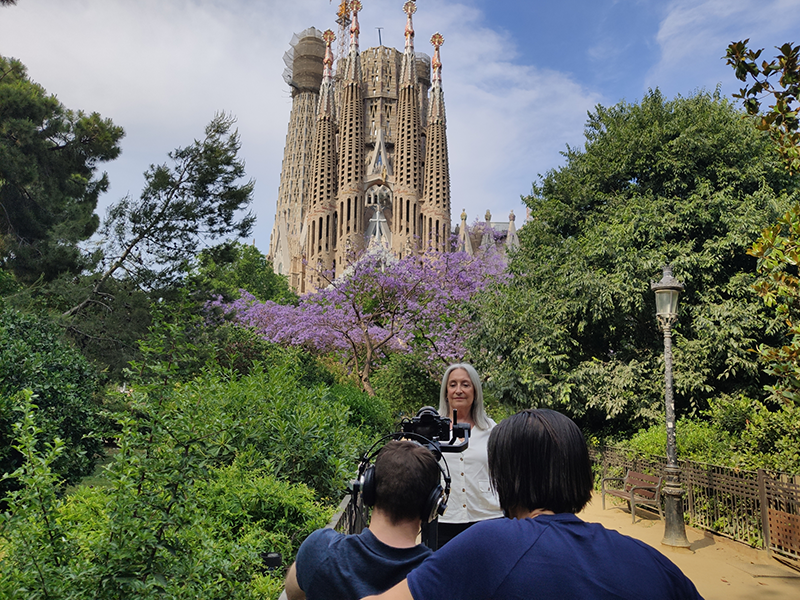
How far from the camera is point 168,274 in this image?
14039mm

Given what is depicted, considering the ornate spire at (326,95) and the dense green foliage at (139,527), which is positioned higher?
the ornate spire at (326,95)

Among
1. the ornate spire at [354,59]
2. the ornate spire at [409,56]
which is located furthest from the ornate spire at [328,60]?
the ornate spire at [409,56]

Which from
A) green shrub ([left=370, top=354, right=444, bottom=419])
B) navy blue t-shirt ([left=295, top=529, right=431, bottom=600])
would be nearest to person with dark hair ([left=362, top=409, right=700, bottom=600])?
navy blue t-shirt ([left=295, top=529, right=431, bottom=600])

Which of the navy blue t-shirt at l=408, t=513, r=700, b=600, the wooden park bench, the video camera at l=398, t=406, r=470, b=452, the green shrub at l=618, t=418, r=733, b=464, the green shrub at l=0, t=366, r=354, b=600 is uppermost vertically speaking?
the video camera at l=398, t=406, r=470, b=452

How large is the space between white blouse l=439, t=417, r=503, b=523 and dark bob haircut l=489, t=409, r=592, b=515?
1709mm

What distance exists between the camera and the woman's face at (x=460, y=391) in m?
3.46

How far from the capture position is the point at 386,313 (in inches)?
767

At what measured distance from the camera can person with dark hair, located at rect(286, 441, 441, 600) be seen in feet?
5.69

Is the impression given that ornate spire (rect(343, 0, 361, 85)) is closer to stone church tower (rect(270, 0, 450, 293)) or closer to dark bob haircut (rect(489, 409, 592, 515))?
stone church tower (rect(270, 0, 450, 293))

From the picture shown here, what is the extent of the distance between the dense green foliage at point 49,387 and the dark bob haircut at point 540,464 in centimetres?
568

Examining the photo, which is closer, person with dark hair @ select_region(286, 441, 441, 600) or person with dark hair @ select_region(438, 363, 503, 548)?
person with dark hair @ select_region(286, 441, 441, 600)

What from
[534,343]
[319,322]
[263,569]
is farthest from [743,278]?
[319,322]

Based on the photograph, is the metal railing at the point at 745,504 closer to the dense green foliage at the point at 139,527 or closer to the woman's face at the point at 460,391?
the woman's face at the point at 460,391

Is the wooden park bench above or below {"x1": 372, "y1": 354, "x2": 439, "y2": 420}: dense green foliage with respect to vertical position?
below
